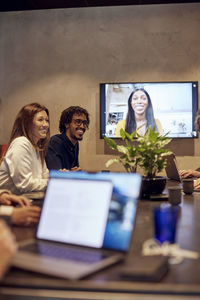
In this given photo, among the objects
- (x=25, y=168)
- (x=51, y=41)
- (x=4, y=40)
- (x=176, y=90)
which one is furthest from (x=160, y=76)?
(x=25, y=168)

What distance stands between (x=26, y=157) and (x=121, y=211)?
1.43 meters

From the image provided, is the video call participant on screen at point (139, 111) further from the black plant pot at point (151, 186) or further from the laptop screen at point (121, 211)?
the laptop screen at point (121, 211)

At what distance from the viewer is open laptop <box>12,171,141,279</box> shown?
92 cm

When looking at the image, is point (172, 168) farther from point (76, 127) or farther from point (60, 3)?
point (60, 3)

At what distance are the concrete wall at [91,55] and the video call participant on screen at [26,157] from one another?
2.26 meters

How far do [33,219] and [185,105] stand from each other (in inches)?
141

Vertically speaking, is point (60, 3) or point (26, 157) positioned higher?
point (60, 3)

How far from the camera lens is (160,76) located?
4.74m

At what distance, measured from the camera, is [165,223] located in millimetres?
995

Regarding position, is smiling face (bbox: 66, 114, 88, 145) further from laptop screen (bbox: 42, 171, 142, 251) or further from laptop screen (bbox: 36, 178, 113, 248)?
laptop screen (bbox: 42, 171, 142, 251)

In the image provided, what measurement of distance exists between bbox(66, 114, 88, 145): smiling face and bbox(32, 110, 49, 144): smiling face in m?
0.97

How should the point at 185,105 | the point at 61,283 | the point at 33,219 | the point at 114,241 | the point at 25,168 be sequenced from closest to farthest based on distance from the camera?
the point at 61,283 < the point at 114,241 < the point at 33,219 < the point at 25,168 < the point at 185,105

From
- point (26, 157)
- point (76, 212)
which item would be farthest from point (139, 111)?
point (76, 212)

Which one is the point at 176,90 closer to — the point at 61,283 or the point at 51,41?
the point at 51,41
